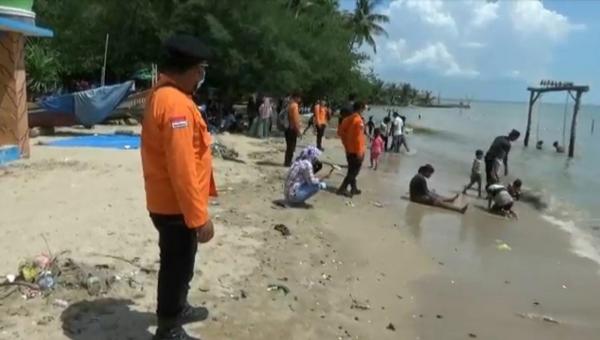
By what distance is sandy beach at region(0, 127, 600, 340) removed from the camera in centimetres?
473

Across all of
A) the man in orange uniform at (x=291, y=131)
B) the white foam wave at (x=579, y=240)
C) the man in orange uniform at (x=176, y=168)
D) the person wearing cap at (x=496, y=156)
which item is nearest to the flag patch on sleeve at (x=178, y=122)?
the man in orange uniform at (x=176, y=168)

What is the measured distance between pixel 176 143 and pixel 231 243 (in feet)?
11.6

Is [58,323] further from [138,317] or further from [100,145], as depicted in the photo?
[100,145]

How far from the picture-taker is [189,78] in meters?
3.70

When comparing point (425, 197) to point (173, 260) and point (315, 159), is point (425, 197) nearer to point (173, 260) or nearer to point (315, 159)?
point (315, 159)

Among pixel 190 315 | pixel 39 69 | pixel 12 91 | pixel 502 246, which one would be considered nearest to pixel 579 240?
pixel 502 246

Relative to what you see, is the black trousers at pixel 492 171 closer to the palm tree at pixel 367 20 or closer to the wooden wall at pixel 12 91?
the wooden wall at pixel 12 91

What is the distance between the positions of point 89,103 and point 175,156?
15113mm

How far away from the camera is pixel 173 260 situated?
3.87 metres

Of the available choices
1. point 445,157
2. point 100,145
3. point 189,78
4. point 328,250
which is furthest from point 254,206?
point 445,157

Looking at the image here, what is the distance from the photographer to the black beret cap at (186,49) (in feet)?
11.8

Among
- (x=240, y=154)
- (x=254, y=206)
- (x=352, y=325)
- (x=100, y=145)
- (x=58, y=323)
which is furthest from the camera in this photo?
(x=240, y=154)

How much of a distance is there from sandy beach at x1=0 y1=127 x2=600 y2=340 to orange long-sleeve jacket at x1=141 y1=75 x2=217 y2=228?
120 centimetres

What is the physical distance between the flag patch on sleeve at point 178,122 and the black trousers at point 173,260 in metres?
0.58
